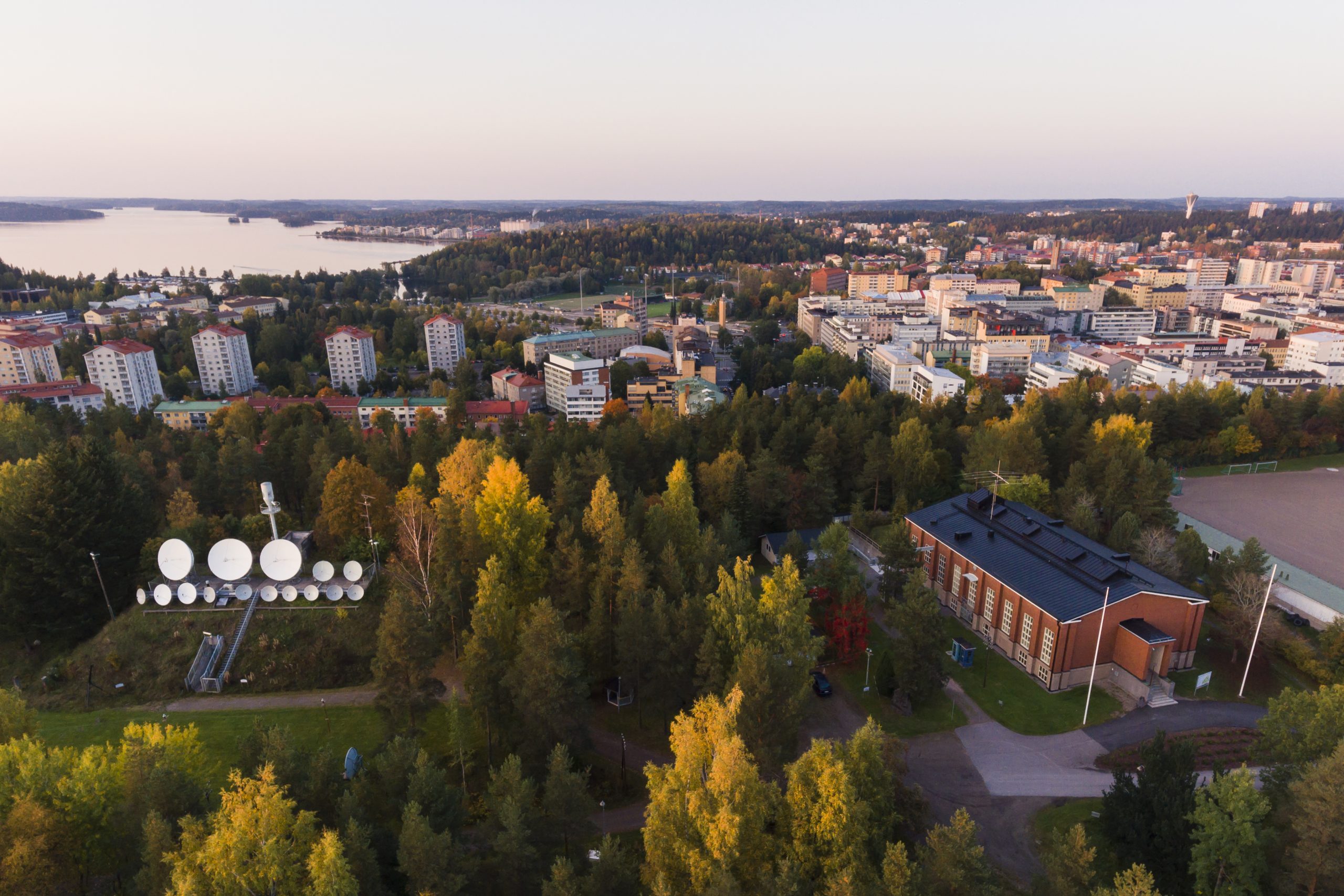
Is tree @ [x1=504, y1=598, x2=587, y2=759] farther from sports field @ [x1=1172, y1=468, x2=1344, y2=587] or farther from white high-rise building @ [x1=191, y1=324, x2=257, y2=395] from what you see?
white high-rise building @ [x1=191, y1=324, x2=257, y2=395]

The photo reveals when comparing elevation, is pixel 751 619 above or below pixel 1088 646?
above

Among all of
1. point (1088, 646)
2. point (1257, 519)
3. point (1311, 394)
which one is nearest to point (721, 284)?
point (1311, 394)

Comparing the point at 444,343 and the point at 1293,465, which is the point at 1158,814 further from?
the point at 444,343

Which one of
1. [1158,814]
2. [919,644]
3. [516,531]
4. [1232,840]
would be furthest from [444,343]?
[1232,840]

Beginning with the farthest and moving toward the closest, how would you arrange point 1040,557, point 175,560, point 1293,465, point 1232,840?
point 1293,465 → point 1040,557 → point 175,560 → point 1232,840

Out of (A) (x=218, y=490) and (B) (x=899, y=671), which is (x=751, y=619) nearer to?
(B) (x=899, y=671)

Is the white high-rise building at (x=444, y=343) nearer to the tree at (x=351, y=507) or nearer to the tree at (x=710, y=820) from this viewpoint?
the tree at (x=351, y=507)
